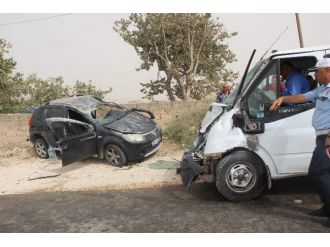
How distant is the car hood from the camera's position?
9.52 metres

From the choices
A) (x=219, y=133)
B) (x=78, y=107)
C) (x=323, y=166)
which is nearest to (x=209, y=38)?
(x=78, y=107)

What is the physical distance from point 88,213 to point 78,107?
4.46 meters

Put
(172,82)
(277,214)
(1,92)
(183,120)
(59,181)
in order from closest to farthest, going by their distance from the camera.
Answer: (277,214) < (59,181) < (183,120) < (1,92) < (172,82)

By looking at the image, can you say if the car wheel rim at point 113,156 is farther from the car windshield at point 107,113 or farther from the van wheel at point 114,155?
the car windshield at point 107,113

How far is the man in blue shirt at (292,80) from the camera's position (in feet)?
19.4

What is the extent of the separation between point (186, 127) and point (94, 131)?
2736 millimetres

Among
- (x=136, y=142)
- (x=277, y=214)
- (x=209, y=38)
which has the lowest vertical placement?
(x=277, y=214)

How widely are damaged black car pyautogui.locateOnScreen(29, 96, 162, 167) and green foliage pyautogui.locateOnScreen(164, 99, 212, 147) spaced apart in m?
0.91

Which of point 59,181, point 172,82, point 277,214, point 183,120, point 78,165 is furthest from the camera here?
point 172,82

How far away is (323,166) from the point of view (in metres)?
4.73

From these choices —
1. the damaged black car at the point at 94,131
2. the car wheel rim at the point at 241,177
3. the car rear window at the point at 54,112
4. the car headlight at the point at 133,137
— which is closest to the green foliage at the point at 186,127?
the damaged black car at the point at 94,131

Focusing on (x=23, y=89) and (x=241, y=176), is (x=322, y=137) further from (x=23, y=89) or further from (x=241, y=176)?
(x=23, y=89)

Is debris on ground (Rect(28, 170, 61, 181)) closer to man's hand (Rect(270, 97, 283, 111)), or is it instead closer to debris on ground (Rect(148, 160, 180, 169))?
debris on ground (Rect(148, 160, 180, 169))

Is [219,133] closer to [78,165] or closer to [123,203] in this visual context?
[123,203]
